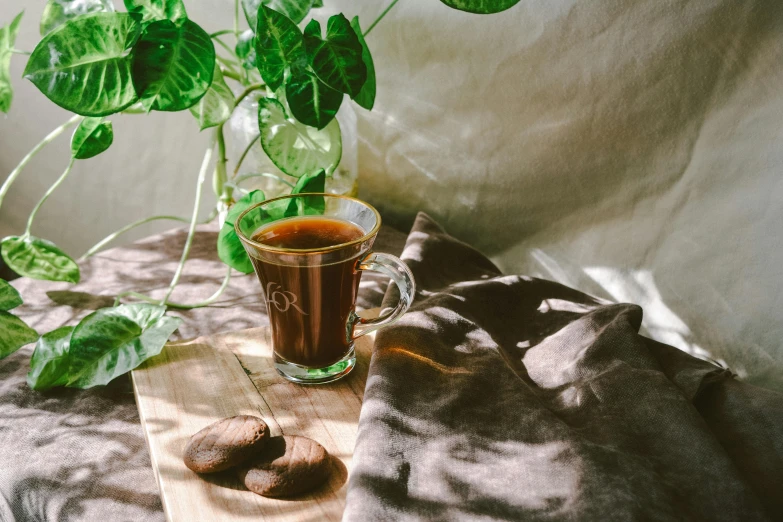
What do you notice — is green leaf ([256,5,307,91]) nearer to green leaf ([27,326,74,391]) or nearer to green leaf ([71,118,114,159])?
green leaf ([71,118,114,159])

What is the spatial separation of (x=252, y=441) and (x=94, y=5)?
0.61 metres

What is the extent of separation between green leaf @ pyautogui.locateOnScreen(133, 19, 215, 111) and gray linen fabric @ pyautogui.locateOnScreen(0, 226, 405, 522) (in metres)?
0.40

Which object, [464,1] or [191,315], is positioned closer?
[464,1]

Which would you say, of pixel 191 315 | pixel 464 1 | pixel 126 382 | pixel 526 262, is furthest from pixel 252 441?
pixel 526 262

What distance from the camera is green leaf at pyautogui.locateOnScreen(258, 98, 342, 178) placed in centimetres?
97

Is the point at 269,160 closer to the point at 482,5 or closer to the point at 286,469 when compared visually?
the point at 482,5

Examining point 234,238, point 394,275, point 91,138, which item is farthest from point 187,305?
point 394,275

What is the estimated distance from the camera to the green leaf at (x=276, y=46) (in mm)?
806

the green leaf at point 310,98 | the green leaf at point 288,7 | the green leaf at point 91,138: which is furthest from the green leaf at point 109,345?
the green leaf at point 288,7

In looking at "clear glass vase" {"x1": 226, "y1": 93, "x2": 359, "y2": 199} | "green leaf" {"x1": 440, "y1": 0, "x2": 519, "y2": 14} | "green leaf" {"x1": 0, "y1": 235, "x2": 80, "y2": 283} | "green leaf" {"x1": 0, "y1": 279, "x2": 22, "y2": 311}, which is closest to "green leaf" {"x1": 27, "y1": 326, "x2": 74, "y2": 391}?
"green leaf" {"x1": 0, "y1": 279, "x2": 22, "y2": 311}

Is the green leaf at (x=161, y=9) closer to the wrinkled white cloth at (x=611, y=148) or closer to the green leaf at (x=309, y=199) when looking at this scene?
the green leaf at (x=309, y=199)

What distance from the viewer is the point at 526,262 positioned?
4.24 ft

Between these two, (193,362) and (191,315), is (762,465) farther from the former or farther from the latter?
(191,315)

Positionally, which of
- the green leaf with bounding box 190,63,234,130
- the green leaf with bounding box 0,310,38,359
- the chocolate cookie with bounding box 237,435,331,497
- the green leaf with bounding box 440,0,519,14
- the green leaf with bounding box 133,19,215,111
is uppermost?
the green leaf with bounding box 440,0,519,14
